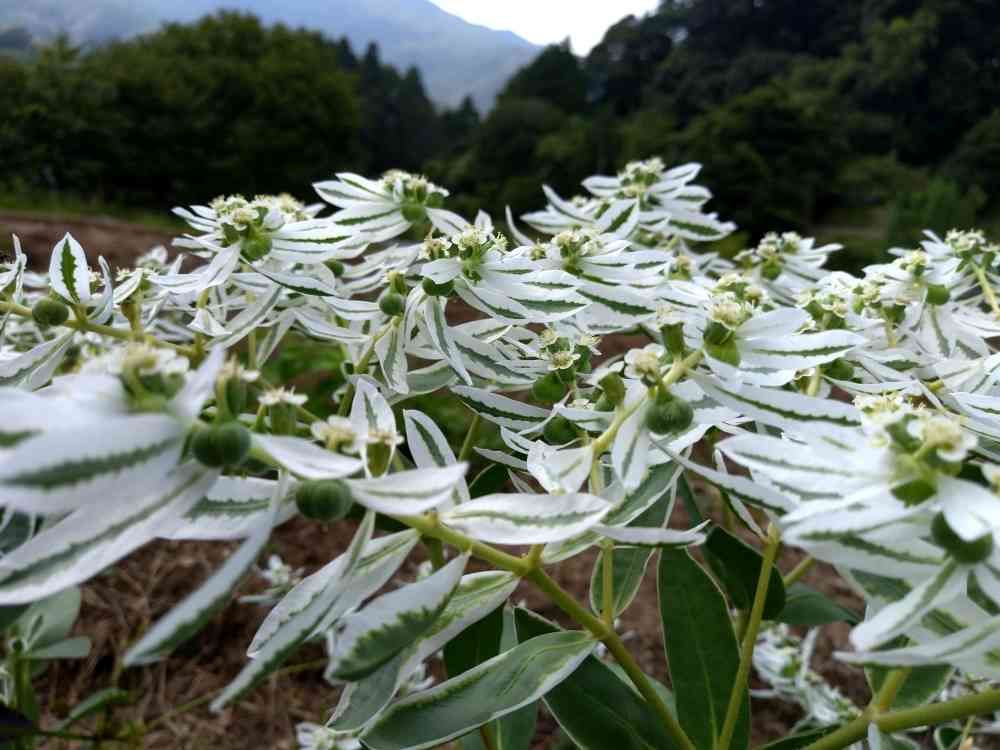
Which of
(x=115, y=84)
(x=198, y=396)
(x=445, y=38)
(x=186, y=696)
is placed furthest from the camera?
(x=445, y=38)

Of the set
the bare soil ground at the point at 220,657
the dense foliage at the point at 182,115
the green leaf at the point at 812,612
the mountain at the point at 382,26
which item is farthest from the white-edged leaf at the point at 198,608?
the mountain at the point at 382,26

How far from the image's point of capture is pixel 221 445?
0.34 meters

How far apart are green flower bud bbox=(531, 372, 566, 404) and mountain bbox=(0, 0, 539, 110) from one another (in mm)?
25513

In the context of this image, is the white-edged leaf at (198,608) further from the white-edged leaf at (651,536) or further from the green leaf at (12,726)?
the green leaf at (12,726)

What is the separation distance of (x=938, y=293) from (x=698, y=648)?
0.47 metres

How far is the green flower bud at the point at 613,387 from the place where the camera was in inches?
20.3

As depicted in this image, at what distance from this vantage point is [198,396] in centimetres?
34

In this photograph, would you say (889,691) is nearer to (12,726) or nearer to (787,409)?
(787,409)

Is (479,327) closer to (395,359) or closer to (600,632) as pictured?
(395,359)

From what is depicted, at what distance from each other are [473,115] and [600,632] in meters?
17.5

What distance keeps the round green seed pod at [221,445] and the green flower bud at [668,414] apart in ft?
0.81

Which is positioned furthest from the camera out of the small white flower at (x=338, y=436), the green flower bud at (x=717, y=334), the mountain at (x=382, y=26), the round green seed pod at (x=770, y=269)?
the mountain at (x=382, y=26)

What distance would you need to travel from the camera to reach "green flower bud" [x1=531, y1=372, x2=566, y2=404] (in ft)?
2.09

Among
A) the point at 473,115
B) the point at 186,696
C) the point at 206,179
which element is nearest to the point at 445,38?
the point at 473,115
